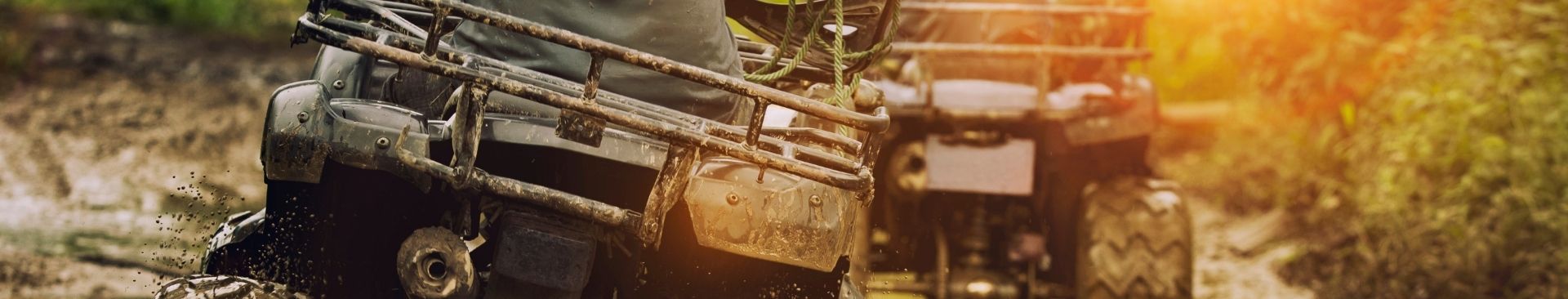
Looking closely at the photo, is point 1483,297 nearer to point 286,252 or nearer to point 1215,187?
point 1215,187

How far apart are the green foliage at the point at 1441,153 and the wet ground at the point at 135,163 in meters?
0.48

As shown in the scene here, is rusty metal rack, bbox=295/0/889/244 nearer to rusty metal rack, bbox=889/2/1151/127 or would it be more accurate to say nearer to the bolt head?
the bolt head

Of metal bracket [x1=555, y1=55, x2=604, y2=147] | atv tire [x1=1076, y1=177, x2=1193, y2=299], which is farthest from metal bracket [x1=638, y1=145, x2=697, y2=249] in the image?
atv tire [x1=1076, y1=177, x2=1193, y2=299]

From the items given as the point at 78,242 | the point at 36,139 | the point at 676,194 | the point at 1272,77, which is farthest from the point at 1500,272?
the point at 36,139

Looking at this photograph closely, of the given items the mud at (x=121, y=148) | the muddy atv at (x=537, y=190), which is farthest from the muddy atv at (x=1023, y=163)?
the muddy atv at (x=537, y=190)

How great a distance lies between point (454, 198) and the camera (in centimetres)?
279

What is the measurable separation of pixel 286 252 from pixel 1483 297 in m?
4.80

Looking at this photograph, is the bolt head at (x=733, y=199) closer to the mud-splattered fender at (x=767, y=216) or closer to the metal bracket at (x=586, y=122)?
the mud-splattered fender at (x=767, y=216)

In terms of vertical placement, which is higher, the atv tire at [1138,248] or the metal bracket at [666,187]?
the metal bracket at [666,187]

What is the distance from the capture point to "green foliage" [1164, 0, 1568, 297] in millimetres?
6121

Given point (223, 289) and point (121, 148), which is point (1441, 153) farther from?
point (121, 148)

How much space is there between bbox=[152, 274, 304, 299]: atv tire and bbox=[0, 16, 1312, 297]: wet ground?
6.59 feet

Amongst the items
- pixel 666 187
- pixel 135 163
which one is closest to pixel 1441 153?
pixel 666 187

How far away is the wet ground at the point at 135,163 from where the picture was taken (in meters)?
6.35
